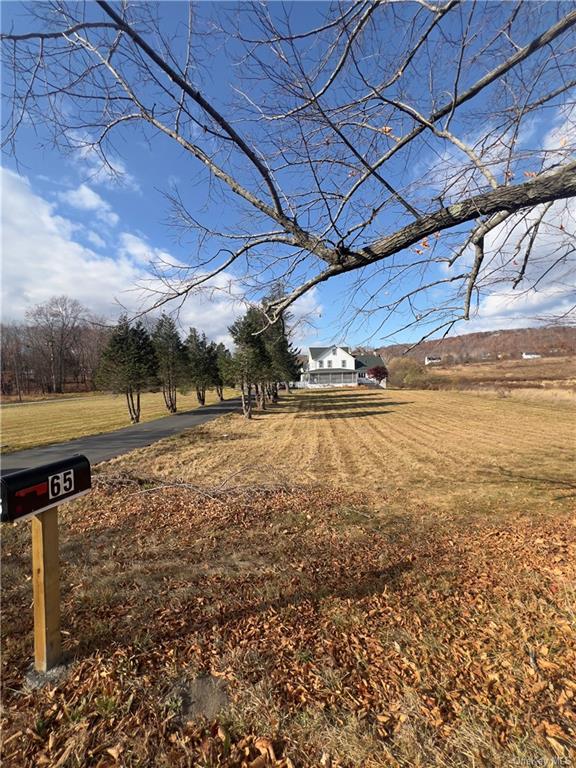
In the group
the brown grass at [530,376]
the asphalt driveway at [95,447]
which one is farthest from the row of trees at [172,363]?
the brown grass at [530,376]

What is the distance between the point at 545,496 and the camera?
6289 mm

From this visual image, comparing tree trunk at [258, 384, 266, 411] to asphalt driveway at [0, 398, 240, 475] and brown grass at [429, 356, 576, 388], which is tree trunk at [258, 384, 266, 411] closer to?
asphalt driveway at [0, 398, 240, 475]

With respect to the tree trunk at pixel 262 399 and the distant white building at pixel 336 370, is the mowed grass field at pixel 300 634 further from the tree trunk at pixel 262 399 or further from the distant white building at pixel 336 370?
the distant white building at pixel 336 370

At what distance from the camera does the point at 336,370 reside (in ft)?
208

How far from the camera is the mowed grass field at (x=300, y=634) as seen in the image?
5.32 ft

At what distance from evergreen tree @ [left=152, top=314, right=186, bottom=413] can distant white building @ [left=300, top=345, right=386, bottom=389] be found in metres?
37.7

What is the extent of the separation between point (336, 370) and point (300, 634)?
61.8 m

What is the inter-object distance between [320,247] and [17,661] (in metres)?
3.59

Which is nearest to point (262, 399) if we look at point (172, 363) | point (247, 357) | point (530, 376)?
point (247, 357)

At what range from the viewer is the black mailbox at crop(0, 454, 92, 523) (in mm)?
1698

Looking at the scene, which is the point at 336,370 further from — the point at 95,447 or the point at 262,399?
the point at 95,447

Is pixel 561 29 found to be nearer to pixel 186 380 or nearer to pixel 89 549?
pixel 89 549

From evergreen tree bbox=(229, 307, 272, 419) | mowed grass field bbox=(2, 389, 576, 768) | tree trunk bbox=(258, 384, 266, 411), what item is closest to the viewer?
mowed grass field bbox=(2, 389, 576, 768)

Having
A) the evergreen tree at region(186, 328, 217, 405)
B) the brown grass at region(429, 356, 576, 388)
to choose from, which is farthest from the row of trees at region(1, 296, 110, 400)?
the brown grass at region(429, 356, 576, 388)
